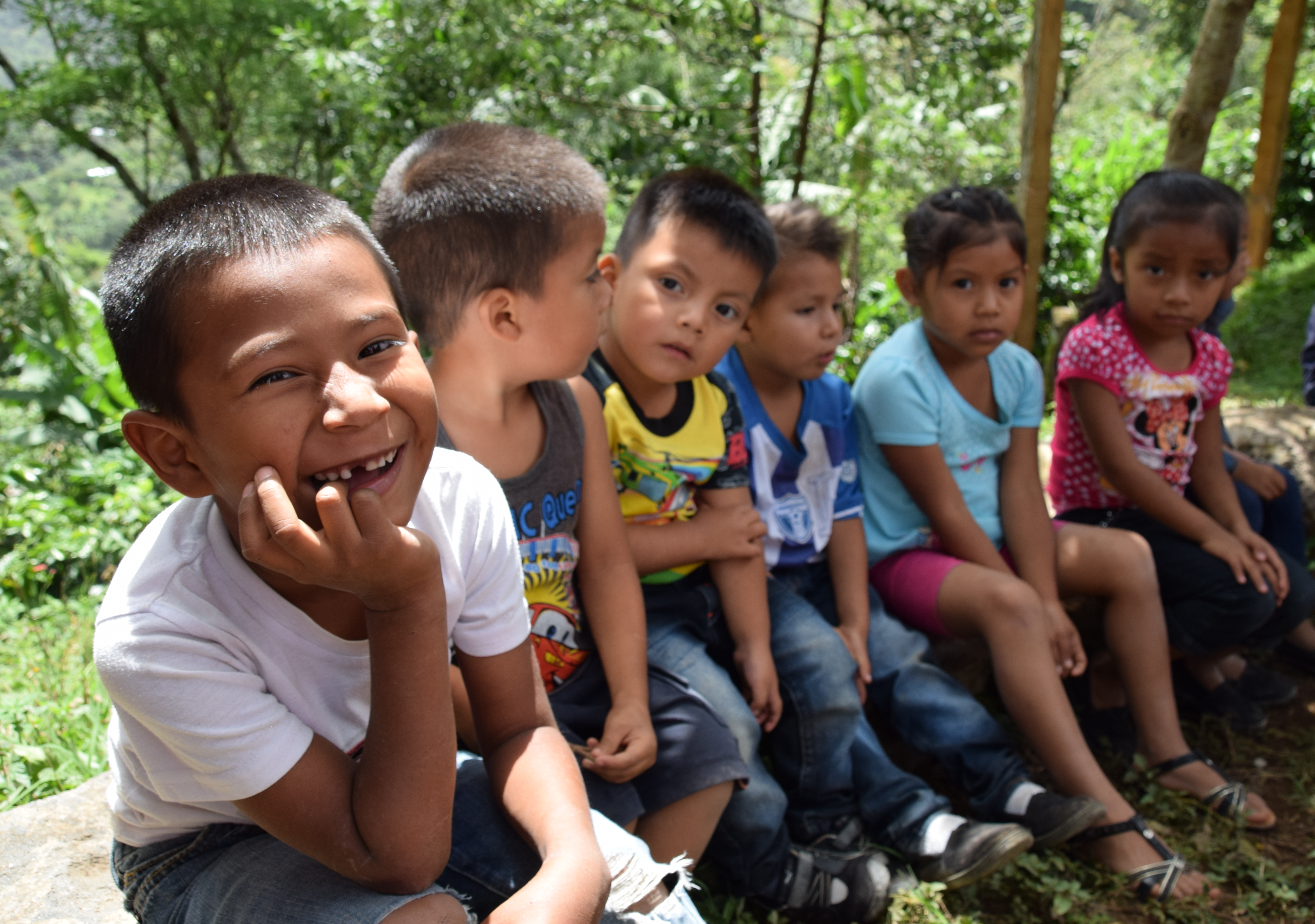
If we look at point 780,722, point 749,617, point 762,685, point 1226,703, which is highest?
point 749,617

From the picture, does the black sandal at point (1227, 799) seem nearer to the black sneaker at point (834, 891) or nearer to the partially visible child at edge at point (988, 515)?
the partially visible child at edge at point (988, 515)

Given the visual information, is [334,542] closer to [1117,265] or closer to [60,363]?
[1117,265]

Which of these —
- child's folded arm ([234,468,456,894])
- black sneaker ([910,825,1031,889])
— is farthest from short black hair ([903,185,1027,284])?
child's folded arm ([234,468,456,894])

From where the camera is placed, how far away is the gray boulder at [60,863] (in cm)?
158

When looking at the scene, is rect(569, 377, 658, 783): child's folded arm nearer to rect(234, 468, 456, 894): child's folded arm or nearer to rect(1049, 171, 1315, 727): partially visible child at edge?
rect(234, 468, 456, 894): child's folded arm

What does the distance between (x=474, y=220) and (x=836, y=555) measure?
51.6 inches

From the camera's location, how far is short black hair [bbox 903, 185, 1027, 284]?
8.43 ft

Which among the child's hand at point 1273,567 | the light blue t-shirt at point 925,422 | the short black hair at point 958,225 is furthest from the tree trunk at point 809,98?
the child's hand at point 1273,567

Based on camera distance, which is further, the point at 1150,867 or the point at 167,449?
the point at 1150,867

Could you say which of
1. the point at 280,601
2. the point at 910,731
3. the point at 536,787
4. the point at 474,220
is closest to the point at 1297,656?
the point at 910,731

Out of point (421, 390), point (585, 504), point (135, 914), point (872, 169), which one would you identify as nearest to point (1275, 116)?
point (872, 169)

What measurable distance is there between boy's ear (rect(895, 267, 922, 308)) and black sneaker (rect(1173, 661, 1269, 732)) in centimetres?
143

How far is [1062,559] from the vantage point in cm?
266

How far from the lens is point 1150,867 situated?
2143 millimetres
